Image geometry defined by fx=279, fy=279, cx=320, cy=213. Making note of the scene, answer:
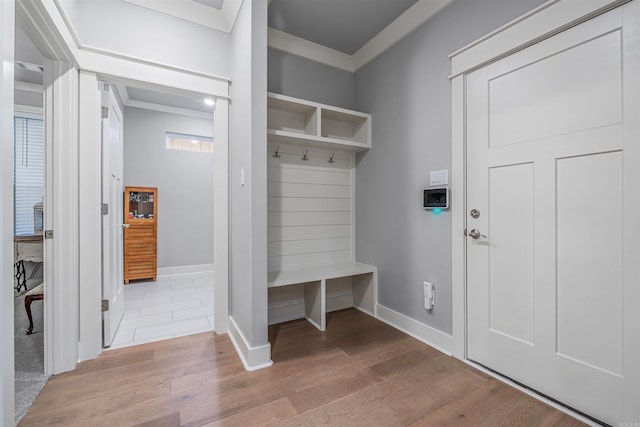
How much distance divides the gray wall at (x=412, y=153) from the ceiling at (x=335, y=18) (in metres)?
→ 0.24

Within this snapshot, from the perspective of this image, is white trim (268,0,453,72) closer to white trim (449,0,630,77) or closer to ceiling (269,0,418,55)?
ceiling (269,0,418,55)

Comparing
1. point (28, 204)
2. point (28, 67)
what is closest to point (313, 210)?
point (28, 67)

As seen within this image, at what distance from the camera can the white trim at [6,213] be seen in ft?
3.22

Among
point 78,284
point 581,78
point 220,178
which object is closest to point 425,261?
point 581,78

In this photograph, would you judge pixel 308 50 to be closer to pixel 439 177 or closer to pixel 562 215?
pixel 439 177

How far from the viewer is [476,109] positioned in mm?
1798

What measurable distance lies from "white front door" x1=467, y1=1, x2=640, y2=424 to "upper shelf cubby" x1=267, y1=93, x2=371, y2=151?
3.48 ft

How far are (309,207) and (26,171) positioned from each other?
3858 mm

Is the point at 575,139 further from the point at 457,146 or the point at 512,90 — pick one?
the point at 457,146

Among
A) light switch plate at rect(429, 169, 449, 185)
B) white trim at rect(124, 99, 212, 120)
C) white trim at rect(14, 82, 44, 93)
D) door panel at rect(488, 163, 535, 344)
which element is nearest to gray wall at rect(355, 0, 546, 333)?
light switch plate at rect(429, 169, 449, 185)

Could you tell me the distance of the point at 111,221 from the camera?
2.20 m

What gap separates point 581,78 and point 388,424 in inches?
→ 75.5

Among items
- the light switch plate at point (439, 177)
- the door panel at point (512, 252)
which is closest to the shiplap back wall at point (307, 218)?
the light switch plate at point (439, 177)

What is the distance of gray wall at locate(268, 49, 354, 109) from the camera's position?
253 cm
